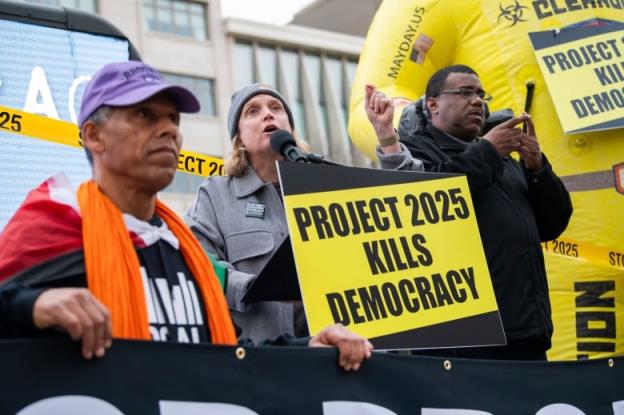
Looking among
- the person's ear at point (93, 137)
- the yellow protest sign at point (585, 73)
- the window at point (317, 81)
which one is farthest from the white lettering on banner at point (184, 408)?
the window at point (317, 81)

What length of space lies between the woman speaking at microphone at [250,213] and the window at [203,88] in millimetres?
34095

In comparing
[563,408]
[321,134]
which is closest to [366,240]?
[563,408]

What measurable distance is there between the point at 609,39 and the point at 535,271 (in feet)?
5.11

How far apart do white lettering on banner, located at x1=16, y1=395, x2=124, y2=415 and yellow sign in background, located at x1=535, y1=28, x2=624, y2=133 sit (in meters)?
2.95

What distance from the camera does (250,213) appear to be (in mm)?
3637

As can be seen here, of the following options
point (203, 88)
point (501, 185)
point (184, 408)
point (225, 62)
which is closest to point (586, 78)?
point (501, 185)

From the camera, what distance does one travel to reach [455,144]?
409cm

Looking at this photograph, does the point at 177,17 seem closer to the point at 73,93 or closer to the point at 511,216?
the point at 73,93

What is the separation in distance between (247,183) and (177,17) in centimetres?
3651

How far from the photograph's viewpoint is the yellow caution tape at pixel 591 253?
4.68 meters

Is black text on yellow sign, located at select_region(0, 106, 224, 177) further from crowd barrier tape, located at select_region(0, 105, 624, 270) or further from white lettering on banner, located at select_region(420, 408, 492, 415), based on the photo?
white lettering on banner, located at select_region(420, 408, 492, 415)

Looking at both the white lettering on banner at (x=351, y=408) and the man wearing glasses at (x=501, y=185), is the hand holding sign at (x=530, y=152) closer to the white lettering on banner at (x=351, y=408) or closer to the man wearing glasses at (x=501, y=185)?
the man wearing glasses at (x=501, y=185)

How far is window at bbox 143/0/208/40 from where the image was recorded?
38.2 m

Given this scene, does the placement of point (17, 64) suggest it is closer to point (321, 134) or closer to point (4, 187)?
point (4, 187)
